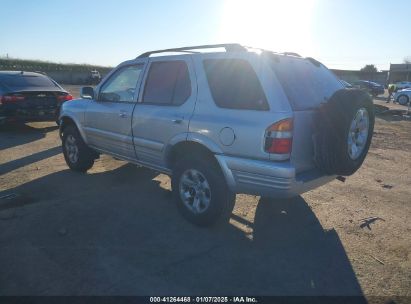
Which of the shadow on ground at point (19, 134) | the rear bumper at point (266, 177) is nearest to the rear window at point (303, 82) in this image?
the rear bumper at point (266, 177)

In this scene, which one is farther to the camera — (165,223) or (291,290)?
(165,223)

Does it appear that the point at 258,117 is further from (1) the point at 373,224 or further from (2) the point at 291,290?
(1) the point at 373,224

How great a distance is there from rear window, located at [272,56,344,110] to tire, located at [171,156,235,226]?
1.07m

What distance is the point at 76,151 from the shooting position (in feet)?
20.1

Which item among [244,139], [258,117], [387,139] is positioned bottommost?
[387,139]

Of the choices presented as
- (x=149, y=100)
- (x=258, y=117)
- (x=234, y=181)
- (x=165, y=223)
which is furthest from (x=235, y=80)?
(x=165, y=223)

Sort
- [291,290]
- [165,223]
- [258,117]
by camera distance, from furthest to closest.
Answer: [165,223], [258,117], [291,290]

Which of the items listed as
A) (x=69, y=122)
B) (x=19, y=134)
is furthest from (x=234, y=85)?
(x=19, y=134)

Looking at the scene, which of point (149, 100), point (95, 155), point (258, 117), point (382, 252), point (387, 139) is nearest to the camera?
point (258, 117)

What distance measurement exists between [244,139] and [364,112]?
1.39m

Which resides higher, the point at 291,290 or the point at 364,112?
the point at 364,112

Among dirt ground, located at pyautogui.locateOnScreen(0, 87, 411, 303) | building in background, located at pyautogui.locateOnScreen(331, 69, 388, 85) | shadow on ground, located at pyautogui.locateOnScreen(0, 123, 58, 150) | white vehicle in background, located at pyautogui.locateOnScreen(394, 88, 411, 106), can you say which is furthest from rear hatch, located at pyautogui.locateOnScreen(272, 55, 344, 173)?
building in background, located at pyautogui.locateOnScreen(331, 69, 388, 85)

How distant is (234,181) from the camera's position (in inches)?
146

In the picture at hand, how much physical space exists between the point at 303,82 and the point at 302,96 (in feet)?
0.85
